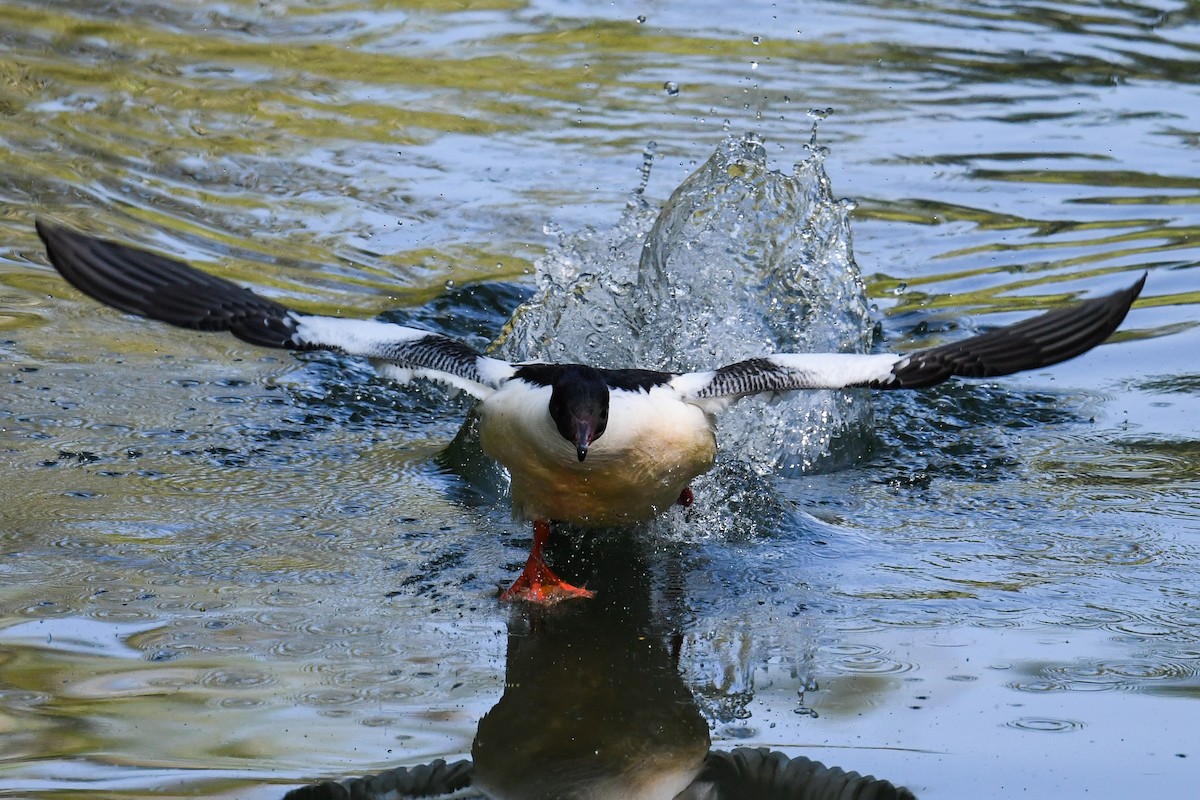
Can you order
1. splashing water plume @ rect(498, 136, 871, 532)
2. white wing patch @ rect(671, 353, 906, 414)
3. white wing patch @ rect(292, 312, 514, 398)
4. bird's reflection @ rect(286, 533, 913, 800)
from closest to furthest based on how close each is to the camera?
bird's reflection @ rect(286, 533, 913, 800)
white wing patch @ rect(671, 353, 906, 414)
white wing patch @ rect(292, 312, 514, 398)
splashing water plume @ rect(498, 136, 871, 532)

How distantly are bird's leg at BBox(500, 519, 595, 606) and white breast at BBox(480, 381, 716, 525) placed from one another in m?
0.28

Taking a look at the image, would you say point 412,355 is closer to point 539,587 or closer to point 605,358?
point 539,587

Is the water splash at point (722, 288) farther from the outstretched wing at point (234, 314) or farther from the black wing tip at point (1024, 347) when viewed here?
the outstretched wing at point (234, 314)

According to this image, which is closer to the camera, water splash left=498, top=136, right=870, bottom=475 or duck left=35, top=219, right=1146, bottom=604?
duck left=35, top=219, right=1146, bottom=604

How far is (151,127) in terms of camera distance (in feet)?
40.7

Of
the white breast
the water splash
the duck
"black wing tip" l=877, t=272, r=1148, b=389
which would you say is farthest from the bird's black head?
the water splash

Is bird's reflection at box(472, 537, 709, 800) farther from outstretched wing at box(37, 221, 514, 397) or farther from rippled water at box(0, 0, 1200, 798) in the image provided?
outstretched wing at box(37, 221, 514, 397)

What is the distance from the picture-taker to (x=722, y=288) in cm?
866

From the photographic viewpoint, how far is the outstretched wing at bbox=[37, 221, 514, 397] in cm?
564

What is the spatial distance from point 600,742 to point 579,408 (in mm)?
1396

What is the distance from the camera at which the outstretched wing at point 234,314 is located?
5637 millimetres

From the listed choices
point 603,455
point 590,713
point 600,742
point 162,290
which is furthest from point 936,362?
point 162,290

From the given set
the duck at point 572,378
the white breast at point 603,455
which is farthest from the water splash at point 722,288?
the white breast at point 603,455

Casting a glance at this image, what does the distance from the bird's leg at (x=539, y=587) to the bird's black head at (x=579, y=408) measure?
52cm
